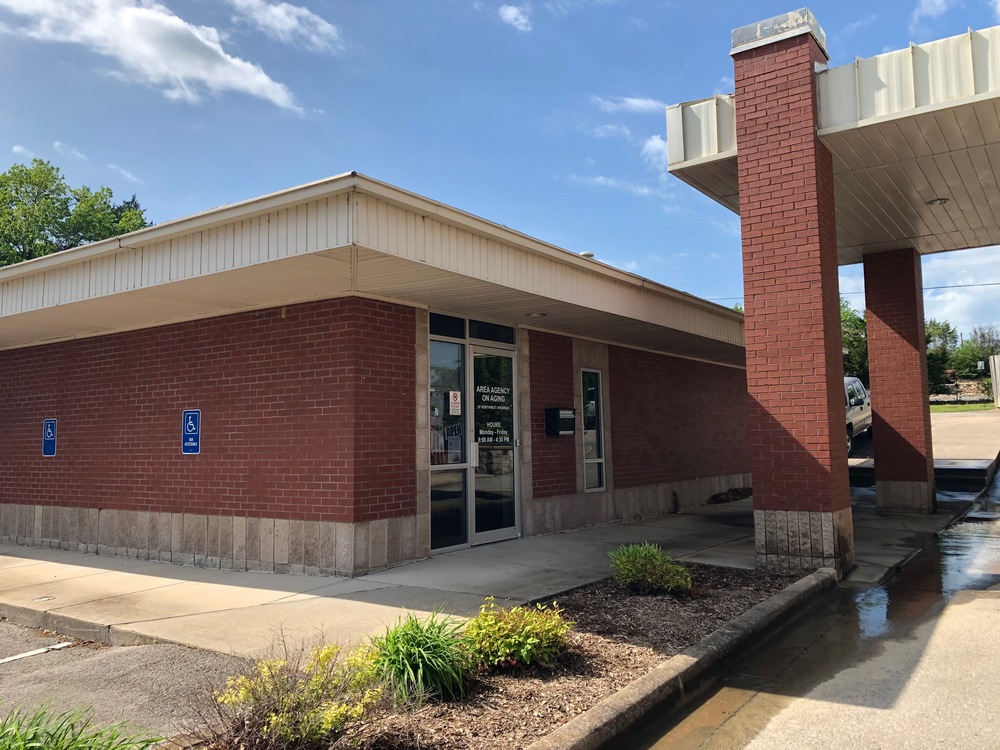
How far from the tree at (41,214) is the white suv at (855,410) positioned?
4038 centimetres

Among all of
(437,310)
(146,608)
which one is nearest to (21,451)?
(146,608)

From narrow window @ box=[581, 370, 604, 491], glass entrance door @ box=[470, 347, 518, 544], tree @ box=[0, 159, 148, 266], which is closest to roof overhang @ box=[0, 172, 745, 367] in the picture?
glass entrance door @ box=[470, 347, 518, 544]

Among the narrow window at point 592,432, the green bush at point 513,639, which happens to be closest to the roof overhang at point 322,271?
the narrow window at point 592,432

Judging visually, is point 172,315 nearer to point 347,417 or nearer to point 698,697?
point 347,417

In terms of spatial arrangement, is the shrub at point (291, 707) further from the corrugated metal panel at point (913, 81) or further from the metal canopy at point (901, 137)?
the corrugated metal panel at point (913, 81)

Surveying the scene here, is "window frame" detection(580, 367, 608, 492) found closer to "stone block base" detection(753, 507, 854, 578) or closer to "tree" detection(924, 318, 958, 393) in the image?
"stone block base" detection(753, 507, 854, 578)

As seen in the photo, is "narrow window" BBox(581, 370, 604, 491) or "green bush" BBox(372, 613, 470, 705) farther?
"narrow window" BBox(581, 370, 604, 491)

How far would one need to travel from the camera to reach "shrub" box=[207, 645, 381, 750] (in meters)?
3.33

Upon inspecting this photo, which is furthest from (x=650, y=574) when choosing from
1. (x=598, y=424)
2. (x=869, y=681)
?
(x=598, y=424)

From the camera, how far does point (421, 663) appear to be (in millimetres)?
4238

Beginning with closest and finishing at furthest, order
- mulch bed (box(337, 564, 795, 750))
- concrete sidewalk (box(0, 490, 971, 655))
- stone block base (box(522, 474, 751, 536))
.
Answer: mulch bed (box(337, 564, 795, 750)) → concrete sidewalk (box(0, 490, 971, 655)) → stone block base (box(522, 474, 751, 536))

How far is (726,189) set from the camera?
403 inches

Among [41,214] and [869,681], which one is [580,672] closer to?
[869,681]

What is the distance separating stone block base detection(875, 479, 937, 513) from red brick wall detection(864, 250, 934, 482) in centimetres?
12
